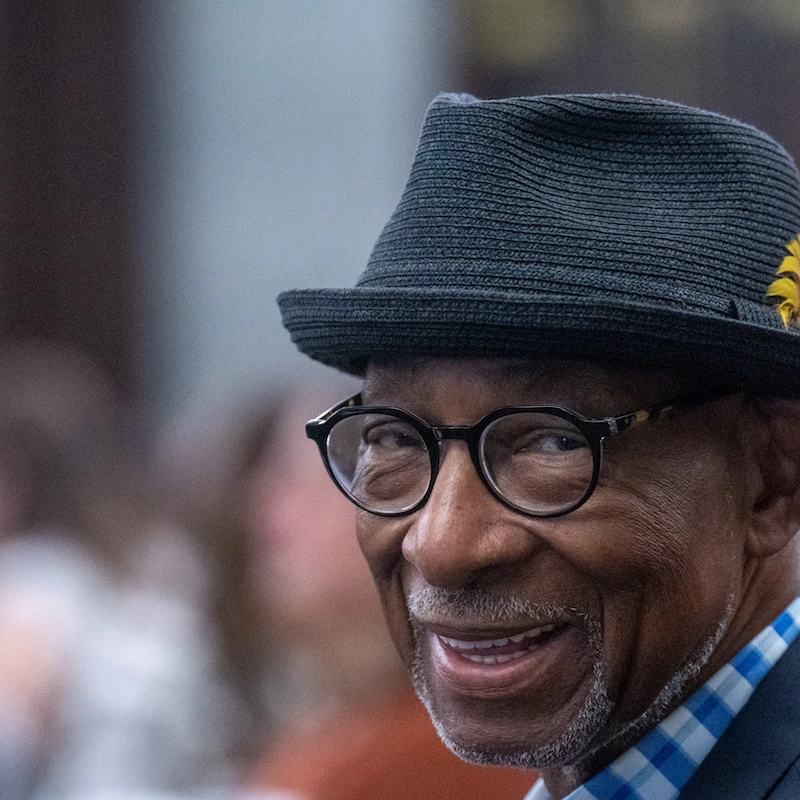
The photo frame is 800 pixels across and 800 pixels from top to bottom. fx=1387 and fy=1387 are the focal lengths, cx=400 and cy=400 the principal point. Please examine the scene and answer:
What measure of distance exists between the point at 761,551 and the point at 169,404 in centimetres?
638

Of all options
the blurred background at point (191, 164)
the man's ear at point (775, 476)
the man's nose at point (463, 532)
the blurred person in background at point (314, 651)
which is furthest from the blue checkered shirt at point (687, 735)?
the blurred background at point (191, 164)

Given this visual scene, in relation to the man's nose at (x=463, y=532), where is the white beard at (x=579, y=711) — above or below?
below

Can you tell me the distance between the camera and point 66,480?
18.5 feet

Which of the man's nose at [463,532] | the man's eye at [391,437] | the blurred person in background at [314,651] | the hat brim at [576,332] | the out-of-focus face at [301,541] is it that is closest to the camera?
the hat brim at [576,332]

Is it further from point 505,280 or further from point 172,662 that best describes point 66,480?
point 505,280

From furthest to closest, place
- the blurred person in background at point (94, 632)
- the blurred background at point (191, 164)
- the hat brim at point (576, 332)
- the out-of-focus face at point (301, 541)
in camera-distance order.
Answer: the blurred background at point (191, 164) → the blurred person in background at point (94, 632) → the out-of-focus face at point (301, 541) → the hat brim at point (576, 332)

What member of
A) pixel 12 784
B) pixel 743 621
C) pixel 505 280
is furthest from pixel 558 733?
pixel 12 784

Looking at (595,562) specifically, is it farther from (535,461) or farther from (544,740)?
(544,740)

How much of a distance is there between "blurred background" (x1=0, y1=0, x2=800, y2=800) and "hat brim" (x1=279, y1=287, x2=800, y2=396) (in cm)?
209

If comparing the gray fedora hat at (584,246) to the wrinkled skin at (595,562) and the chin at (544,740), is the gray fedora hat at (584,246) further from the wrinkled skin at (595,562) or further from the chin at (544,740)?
the chin at (544,740)

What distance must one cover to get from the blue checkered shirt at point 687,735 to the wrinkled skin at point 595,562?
26mm

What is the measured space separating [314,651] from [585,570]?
93.4 inches

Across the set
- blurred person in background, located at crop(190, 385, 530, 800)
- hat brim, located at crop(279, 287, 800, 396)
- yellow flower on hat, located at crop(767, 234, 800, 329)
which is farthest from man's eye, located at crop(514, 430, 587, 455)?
blurred person in background, located at crop(190, 385, 530, 800)

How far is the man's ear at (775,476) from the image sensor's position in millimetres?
2129
